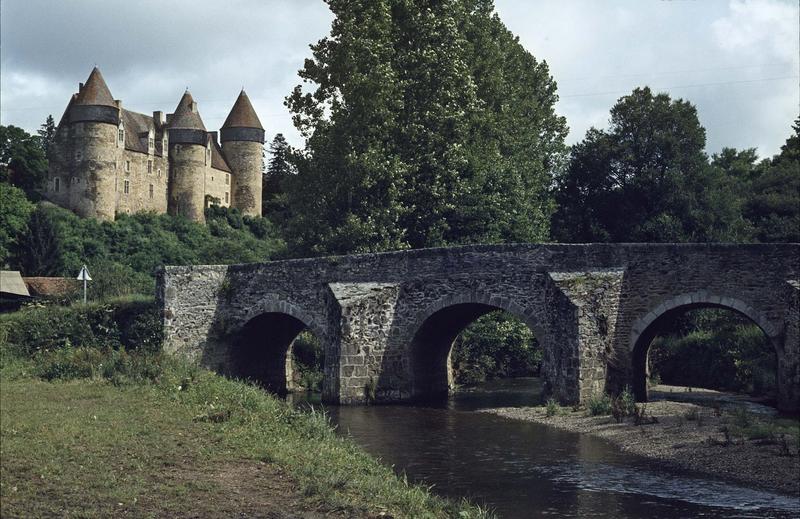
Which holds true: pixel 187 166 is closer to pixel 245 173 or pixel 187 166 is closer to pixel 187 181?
pixel 187 181

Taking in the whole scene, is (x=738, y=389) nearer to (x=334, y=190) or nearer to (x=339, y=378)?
(x=339, y=378)

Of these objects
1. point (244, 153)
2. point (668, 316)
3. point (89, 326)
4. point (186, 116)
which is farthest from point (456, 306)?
point (244, 153)

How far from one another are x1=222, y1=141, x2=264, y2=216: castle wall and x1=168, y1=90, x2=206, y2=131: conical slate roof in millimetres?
4267

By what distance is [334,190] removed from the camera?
1239 inches

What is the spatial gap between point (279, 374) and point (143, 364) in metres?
12.1

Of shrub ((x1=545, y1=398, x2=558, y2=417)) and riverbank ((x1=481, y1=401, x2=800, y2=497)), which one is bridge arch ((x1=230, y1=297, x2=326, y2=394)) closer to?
shrub ((x1=545, y1=398, x2=558, y2=417))

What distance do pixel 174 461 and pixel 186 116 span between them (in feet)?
221

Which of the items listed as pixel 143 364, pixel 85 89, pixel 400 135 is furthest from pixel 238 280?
pixel 85 89

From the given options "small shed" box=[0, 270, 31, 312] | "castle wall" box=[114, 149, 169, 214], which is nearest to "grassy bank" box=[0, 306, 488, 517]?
"small shed" box=[0, 270, 31, 312]

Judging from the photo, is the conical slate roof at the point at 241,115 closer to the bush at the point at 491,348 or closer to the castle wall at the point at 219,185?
the castle wall at the point at 219,185

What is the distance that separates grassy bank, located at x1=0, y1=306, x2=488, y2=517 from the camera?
10531 mm

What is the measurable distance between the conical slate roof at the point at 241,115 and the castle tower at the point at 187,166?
15.6 feet

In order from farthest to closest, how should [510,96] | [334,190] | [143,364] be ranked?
1. [510,96]
2. [334,190]
3. [143,364]

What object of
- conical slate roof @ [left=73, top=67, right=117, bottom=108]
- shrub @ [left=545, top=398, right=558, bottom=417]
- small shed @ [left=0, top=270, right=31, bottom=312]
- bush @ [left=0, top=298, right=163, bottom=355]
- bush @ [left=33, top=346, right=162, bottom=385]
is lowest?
shrub @ [left=545, top=398, right=558, bottom=417]
